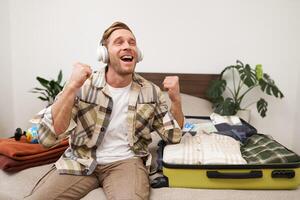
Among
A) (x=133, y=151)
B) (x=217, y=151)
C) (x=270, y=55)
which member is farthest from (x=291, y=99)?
(x=133, y=151)

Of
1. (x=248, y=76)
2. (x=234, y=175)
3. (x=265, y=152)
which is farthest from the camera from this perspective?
(x=248, y=76)

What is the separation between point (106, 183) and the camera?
1.17 m

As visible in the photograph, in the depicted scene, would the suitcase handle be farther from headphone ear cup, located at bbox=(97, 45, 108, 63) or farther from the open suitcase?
headphone ear cup, located at bbox=(97, 45, 108, 63)

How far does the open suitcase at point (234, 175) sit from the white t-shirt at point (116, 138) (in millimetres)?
247

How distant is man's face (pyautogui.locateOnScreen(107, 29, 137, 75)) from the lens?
1.29m

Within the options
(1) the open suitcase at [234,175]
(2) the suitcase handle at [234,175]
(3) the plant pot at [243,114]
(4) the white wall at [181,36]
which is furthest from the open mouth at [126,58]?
(3) the plant pot at [243,114]

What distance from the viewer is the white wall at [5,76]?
2631mm

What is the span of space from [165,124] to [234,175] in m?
0.41

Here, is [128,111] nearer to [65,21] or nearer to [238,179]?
[238,179]

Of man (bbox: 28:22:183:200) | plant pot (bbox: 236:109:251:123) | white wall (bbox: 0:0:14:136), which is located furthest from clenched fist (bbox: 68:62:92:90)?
white wall (bbox: 0:0:14:136)

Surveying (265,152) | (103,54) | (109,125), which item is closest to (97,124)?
(109,125)

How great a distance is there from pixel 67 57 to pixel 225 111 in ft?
5.22

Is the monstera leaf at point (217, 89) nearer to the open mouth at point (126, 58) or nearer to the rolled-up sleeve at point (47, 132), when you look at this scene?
the open mouth at point (126, 58)

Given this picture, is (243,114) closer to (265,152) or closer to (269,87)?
(269,87)
